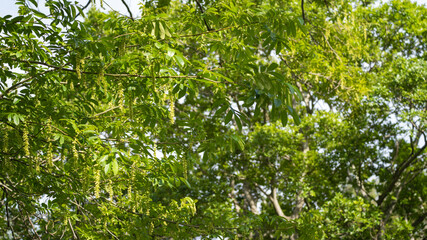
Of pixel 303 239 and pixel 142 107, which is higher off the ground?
pixel 142 107

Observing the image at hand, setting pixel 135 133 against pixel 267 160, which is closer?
pixel 135 133

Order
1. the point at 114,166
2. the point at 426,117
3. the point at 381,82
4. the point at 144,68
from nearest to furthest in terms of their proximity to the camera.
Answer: the point at 114,166
the point at 144,68
the point at 426,117
the point at 381,82

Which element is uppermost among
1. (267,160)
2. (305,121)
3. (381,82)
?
(381,82)

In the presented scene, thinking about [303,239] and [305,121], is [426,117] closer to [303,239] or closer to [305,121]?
[305,121]

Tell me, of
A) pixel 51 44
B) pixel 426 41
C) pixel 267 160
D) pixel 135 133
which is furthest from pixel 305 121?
pixel 51 44

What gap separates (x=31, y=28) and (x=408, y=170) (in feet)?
22.8

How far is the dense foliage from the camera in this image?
2.13m

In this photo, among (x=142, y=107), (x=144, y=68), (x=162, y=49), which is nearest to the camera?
(x=162, y=49)

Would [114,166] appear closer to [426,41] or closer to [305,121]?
[305,121]

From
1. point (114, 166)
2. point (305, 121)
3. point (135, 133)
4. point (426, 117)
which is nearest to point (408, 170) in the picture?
point (426, 117)

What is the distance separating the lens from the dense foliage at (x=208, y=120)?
213cm

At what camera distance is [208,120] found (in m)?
7.66

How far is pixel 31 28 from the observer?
7.05 ft

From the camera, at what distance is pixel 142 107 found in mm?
2469
